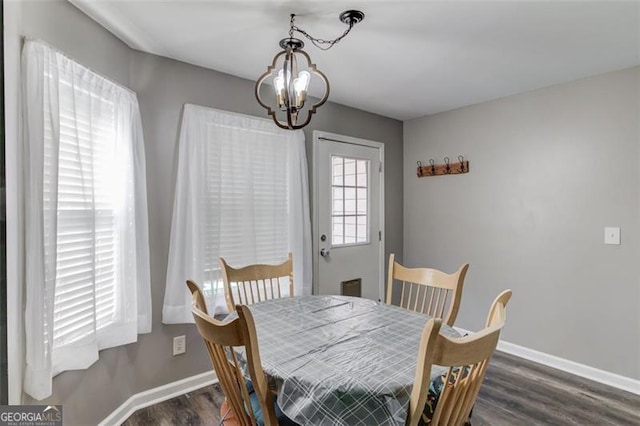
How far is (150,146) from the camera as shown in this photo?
223 centimetres

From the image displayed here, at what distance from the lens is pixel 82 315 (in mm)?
1653

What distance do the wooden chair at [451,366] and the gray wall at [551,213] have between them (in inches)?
88.3

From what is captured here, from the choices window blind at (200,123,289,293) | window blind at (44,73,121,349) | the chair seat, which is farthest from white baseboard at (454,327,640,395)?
window blind at (44,73,121,349)

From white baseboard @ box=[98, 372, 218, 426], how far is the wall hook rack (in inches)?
113

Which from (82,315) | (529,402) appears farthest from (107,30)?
(529,402)

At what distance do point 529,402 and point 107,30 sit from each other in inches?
141

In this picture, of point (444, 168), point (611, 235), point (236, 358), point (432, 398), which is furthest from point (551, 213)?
point (236, 358)

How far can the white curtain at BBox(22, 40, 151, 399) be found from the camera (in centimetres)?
137

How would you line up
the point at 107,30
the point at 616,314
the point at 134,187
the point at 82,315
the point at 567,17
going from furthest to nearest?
1. the point at 616,314
2. the point at 134,187
3. the point at 107,30
4. the point at 567,17
5. the point at 82,315

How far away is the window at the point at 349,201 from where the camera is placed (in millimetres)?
3254

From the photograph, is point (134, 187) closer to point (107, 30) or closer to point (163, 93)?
point (163, 93)

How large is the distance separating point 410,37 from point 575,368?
9.31ft

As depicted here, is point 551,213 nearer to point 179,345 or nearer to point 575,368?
point 575,368

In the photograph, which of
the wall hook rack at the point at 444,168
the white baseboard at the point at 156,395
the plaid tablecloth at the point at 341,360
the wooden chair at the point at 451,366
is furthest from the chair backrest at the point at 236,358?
the wall hook rack at the point at 444,168
